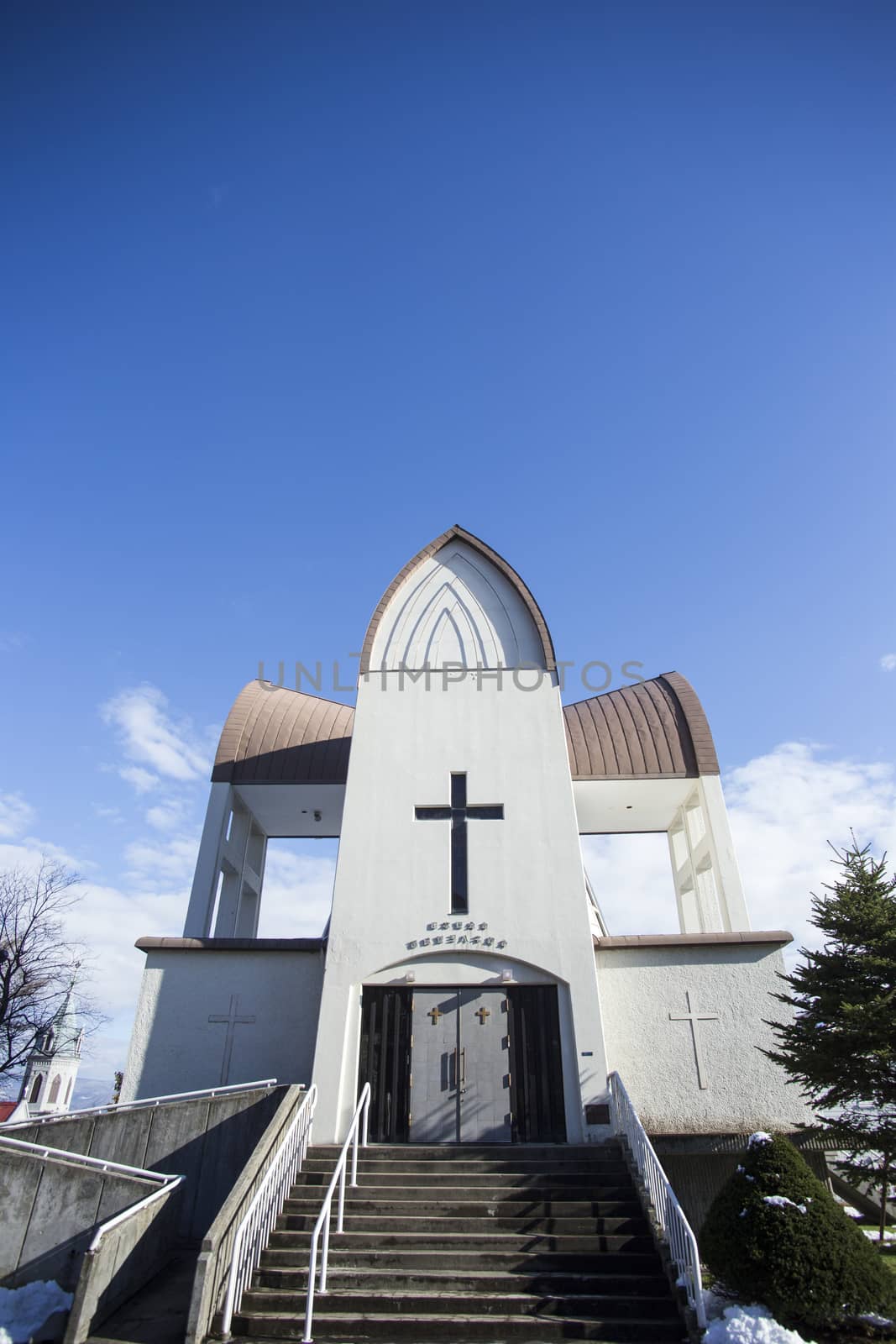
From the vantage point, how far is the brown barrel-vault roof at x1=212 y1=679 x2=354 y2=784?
64.0ft

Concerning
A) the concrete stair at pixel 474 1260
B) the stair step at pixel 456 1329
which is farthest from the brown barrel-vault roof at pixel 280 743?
the stair step at pixel 456 1329

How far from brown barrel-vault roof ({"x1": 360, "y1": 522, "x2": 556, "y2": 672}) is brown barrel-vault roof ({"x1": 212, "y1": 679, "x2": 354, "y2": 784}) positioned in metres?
3.49

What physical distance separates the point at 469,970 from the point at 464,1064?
1302mm

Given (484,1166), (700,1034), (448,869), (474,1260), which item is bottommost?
(474,1260)

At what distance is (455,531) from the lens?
1819 cm

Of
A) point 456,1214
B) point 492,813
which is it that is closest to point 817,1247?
point 456,1214

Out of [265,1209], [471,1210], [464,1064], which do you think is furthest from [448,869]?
[265,1209]

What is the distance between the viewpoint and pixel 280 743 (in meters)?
20.1

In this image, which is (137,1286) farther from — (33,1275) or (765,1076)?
(765,1076)

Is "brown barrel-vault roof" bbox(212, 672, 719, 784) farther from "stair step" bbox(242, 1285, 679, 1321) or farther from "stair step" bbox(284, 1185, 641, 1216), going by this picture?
"stair step" bbox(242, 1285, 679, 1321)

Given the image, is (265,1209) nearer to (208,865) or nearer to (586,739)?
(208,865)

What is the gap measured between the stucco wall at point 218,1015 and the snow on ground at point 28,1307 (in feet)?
16.0

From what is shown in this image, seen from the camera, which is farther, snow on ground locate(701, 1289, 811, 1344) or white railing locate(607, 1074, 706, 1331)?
white railing locate(607, 1074, 706, 1331)

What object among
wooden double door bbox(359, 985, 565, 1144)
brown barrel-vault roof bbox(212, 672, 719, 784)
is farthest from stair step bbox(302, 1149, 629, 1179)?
brown barrel-vault roof bbox(212, 672, 719, 784)
